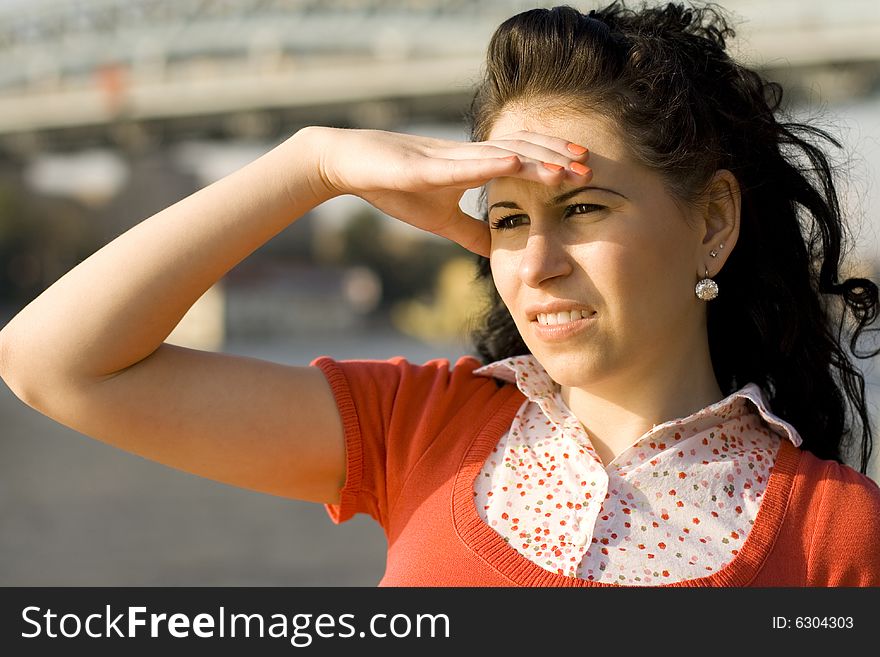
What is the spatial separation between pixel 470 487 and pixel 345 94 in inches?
709

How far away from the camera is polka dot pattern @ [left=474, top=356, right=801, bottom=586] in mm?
1453

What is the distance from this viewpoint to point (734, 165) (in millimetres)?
1655

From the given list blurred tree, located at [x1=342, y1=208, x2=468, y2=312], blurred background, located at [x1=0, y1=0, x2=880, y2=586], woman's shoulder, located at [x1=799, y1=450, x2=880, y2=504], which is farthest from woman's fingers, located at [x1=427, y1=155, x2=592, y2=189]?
blurred tree, located at [x1=342, y1=208, x2=468, y2=312]

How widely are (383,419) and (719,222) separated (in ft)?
2.02

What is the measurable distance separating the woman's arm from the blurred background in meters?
2.93

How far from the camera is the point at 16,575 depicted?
452 centimetres

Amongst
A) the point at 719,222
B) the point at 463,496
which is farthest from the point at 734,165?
the point at 463,496

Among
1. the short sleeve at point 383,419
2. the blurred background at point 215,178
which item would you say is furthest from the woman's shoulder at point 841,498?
the blurred background at point 215,178

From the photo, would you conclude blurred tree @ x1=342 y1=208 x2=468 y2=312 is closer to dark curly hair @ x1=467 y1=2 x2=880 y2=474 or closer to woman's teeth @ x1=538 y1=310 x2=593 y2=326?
dark curly hair @ x1=467 y1=2 x2=880 y2=474

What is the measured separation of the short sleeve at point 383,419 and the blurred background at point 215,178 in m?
2.88

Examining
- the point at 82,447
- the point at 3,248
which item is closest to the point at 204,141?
the point at 3,248

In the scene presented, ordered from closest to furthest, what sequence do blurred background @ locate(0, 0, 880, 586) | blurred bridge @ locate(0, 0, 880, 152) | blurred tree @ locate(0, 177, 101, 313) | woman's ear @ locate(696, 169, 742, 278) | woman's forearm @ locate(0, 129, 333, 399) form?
woman's forearm @ locate(0, 129, 333, 399), woman's ear @ locate(696, 169, 742, 278), blurred background @ locate(0, 0, 880, 586), blurred bridge @ locate(0, 0, 880, 152), blurred tree @ locate(0, 177, 101, 313)

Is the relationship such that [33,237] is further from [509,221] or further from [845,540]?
[845,540]

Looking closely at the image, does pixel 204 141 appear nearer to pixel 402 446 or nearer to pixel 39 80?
pixel 39 80
